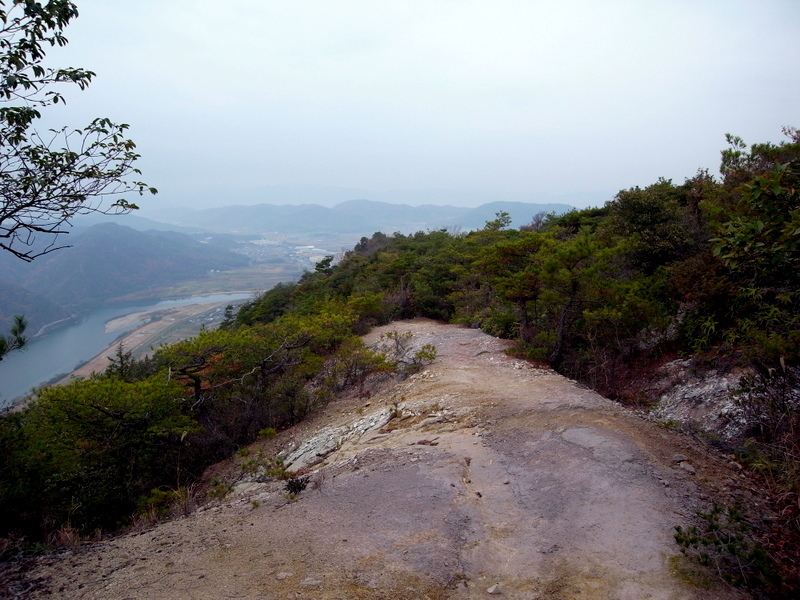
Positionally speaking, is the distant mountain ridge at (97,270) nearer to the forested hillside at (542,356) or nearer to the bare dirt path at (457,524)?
the forested hillside at (542,356)

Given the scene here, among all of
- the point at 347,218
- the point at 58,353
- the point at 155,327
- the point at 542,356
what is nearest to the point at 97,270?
the point at 155,327

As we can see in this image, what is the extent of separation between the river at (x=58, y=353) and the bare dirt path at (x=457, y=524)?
26128 millimetres

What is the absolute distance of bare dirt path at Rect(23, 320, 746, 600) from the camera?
11.3ft

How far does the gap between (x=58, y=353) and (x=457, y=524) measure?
4723 cm

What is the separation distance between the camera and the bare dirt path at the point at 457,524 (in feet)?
11.3

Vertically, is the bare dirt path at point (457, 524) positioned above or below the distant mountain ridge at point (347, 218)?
below

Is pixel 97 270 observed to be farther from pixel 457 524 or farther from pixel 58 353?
pixel 457 524

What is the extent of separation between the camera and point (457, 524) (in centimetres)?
430

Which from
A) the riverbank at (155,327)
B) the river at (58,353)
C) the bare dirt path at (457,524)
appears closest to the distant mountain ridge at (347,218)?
the riverbank at (155,327)

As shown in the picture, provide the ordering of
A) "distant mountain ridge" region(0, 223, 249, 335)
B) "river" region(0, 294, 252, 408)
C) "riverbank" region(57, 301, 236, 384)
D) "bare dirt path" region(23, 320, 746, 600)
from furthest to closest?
"distant mountain ridge" region(0, 223, 249, 335) < "riverbank" region(57, 301, 236, 384) < "river" region(0, 294, 252, 408) < "bare dirt path" region(23, 320, 746, 600)

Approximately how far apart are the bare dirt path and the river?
26128 mm

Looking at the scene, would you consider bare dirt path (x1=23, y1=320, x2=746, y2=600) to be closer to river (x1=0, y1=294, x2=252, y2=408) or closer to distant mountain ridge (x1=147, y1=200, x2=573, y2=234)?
river (x1=0, y1=294, x2=252, y2=408)

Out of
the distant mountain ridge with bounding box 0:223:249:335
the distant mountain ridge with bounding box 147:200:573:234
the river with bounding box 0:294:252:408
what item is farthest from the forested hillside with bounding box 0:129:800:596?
the distant mountain ridge with bounding box 147:200:573:234

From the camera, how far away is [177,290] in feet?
230
